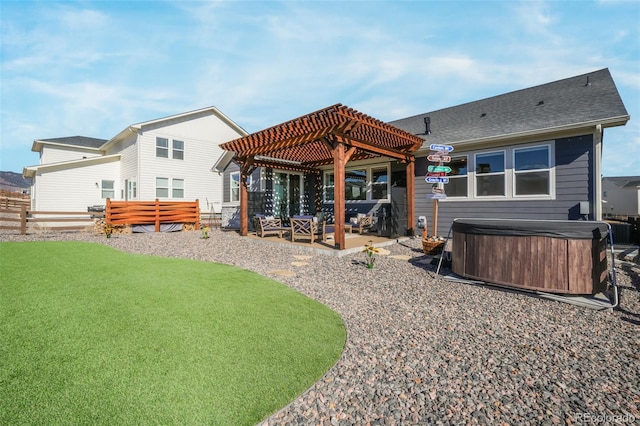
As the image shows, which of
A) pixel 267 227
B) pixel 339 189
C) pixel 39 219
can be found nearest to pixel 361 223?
pixel 267 227

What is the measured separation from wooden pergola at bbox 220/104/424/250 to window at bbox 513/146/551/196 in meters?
3.00

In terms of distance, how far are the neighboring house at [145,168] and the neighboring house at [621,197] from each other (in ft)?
123

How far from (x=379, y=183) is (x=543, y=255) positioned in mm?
8346

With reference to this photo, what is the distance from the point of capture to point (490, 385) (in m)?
2.35

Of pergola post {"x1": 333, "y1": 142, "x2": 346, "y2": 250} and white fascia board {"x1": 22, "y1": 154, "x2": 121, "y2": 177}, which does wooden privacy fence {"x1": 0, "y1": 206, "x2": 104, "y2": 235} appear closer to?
white fascia board {"x1": 22, "y1": 154, "x2": 121, "y2": 177}

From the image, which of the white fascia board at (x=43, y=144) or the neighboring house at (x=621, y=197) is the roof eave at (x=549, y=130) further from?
the neighboring house at (x=621, y=197)

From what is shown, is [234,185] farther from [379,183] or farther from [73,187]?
[73,187]

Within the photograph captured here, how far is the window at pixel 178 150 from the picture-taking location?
17.1 m

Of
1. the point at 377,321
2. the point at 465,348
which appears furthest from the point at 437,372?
the point at 377,321

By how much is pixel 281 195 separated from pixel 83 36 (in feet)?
A: 29.3

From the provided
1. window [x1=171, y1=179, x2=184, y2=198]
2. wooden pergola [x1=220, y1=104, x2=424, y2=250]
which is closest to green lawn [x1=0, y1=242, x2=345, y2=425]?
wooden pergola [x1=220, y1=104, x2=424, y2=250]

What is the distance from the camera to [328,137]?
7668 millimetres

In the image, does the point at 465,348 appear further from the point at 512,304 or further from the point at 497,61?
the point at 497,61

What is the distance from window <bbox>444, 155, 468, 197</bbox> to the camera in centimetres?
986
